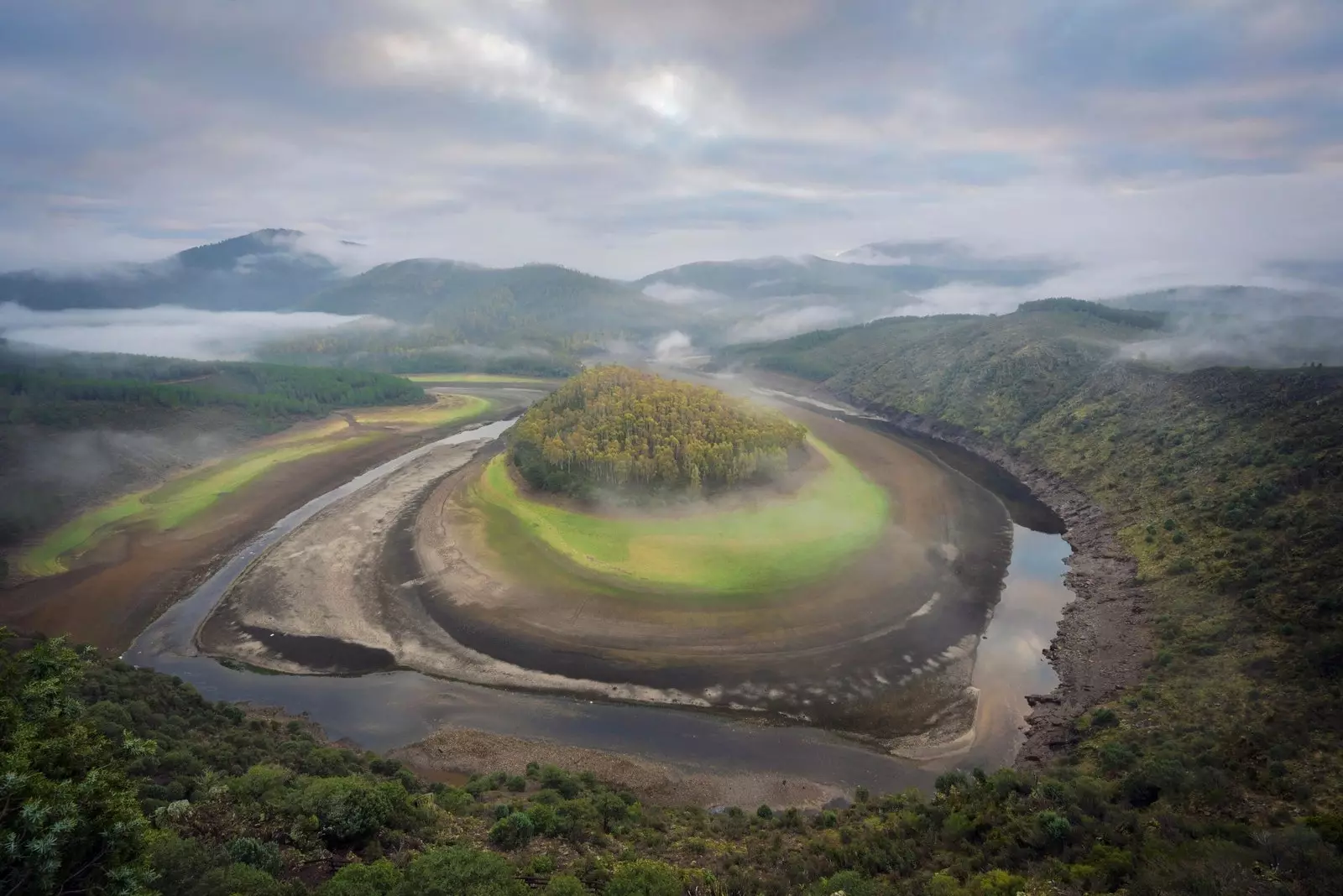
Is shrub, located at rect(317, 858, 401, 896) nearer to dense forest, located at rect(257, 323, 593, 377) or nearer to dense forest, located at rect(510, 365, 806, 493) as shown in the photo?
dense forest, located at rect(510, 365, 806, 493)

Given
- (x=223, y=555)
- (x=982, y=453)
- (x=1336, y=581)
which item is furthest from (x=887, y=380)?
(x=223, y=555)

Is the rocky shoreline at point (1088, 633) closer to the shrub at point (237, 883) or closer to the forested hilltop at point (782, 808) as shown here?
the forested hilltop at point (782, 808)

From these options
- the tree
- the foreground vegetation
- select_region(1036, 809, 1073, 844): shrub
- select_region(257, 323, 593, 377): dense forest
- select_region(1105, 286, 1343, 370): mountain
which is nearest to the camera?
the tree

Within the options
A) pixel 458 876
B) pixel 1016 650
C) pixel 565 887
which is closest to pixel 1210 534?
pixel 1016 650

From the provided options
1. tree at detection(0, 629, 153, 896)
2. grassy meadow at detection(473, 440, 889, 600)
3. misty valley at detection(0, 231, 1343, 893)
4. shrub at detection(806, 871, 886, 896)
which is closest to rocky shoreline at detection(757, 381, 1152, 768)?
misty valley at detection(0, 231, 1343, 893)

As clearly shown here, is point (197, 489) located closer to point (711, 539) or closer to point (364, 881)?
point (711, 539)

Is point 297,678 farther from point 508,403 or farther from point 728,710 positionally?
point 508,403
